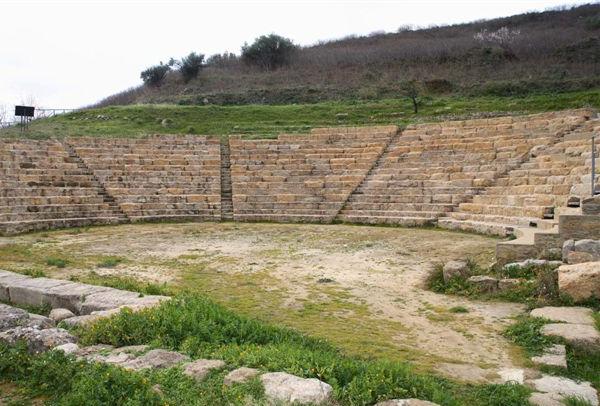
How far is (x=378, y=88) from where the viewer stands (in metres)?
30.3

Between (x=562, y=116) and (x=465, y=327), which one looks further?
(x=562, y=116)

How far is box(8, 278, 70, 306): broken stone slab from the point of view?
257 inches

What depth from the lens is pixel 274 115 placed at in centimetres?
2530

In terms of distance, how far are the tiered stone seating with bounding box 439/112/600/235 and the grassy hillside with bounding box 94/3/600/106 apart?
1241 cm

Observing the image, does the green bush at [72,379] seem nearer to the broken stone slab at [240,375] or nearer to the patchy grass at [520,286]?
the broken stone slab at [240,375]

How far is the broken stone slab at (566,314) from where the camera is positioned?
550cm

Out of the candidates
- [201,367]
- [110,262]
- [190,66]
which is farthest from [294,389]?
[190,66]

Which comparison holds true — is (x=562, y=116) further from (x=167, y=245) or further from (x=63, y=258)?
(x=63, y=258)

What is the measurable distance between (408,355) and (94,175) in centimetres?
1459

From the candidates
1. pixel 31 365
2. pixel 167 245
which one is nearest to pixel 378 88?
pixel 167 245

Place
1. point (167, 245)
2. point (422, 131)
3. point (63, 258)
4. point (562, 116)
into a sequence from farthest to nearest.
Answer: point (422, 131) → point (562, 116) → point (167, 245) → point (63, 258)

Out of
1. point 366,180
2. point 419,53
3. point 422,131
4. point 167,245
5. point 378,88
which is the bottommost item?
point 167,245

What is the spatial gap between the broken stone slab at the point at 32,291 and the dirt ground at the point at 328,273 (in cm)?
129

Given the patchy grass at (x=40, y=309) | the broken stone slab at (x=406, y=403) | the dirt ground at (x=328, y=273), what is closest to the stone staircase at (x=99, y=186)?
the dirt ground at (x=328, y=273)
